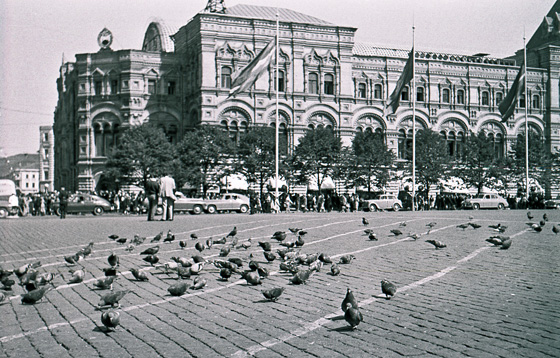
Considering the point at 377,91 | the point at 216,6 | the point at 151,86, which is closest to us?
the point at 151,86

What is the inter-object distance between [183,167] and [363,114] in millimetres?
Answer: 20123

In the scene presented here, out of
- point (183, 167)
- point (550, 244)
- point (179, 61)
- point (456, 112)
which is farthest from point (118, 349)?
point (456, 112)

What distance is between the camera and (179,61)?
193 feet

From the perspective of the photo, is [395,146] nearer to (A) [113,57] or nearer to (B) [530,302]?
(A) [113,57]

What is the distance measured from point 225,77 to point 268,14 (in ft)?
29.9

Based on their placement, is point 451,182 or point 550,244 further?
point 451,182

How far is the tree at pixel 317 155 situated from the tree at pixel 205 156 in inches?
230

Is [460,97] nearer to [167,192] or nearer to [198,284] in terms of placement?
[167,192]

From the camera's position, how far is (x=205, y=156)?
48.5 m

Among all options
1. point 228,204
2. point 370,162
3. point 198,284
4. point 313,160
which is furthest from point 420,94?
point 198,284

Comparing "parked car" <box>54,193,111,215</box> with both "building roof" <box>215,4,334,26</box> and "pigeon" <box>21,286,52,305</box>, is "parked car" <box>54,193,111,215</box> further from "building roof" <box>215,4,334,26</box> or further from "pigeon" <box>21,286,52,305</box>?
"pigeon" <box>21,286,52,305</box>

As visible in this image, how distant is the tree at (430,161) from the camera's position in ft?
182

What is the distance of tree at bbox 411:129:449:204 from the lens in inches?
2183

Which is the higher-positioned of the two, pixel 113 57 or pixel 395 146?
pixel 113 57
